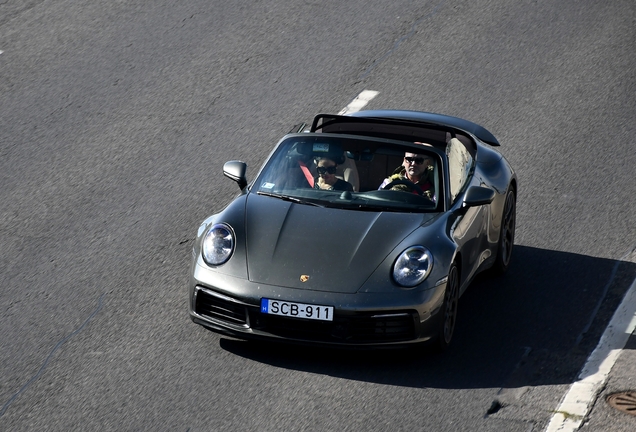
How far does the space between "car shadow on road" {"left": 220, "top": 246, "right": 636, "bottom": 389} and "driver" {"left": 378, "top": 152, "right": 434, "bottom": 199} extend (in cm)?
106

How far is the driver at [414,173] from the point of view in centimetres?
872

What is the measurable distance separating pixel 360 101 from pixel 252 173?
2581mm

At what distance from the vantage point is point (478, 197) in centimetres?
844

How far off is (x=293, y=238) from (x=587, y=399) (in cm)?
233

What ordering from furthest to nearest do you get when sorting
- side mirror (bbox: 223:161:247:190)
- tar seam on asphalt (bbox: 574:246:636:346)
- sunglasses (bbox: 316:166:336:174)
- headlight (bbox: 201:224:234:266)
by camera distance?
1. side mirror (bbox: 223:161:247:190)
2. sunglasses (bbox: 316:166:336:174)
3. tar seam on asphalt (bbox: 574:246:636:346)
4. headlight (bbox: 201:224:234:266)

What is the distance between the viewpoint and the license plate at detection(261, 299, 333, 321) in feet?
24.2

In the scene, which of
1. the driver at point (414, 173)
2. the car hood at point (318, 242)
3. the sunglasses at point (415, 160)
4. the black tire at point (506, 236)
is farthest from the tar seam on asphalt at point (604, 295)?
the sunglasses at point (415, 160)

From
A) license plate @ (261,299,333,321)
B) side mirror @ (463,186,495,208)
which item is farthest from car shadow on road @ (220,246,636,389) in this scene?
side mirror @ (463,186,495,208)

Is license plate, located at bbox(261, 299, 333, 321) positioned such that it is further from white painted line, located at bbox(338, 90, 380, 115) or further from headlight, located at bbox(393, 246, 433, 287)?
white painted line, located at bbox(338, 90, 380, 115)

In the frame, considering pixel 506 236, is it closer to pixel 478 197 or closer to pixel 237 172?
pixel 478 197

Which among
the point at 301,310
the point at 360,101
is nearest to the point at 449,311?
the point at 301,310

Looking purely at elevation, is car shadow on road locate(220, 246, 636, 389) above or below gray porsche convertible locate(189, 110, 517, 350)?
below

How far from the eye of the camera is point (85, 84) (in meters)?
13.8

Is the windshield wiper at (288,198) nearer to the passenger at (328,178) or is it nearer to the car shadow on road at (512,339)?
the passenger at (328,178)
